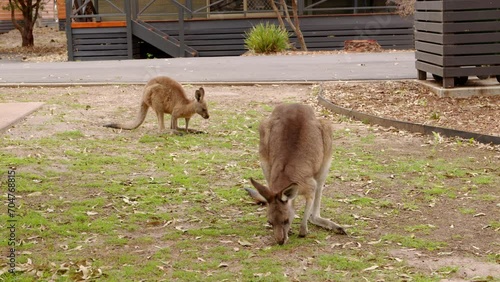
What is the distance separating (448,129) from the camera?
973 centimetres

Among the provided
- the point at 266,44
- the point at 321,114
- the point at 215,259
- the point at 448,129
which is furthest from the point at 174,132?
the point at 266,44

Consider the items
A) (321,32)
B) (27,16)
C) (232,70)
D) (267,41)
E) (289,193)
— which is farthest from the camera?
(27,16)

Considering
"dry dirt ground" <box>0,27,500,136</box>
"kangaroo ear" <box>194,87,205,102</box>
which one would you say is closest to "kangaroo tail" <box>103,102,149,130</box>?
"kangaroo ear" <box>194,87,205,102</box>

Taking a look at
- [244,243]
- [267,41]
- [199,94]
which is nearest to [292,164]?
[244,243]

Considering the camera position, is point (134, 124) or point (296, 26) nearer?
point (134, 124)

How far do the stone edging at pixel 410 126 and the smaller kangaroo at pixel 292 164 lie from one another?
142 inches

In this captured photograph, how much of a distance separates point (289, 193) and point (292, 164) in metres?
0.35

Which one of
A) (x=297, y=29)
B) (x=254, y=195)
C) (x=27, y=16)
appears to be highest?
(x=27, y=16)

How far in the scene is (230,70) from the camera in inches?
672

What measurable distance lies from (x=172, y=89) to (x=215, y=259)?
4708mm

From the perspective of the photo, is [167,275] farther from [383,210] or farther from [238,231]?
[383,210]

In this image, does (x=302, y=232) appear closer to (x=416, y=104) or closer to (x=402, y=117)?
(x=402, y=117)

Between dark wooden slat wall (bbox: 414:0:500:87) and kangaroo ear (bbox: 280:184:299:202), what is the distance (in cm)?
681

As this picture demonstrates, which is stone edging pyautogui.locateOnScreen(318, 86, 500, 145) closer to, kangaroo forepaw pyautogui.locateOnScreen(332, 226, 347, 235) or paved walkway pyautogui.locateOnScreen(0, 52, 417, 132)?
paved walkway pyautogui.locateOnScreen(0, 52, 417, 132)
